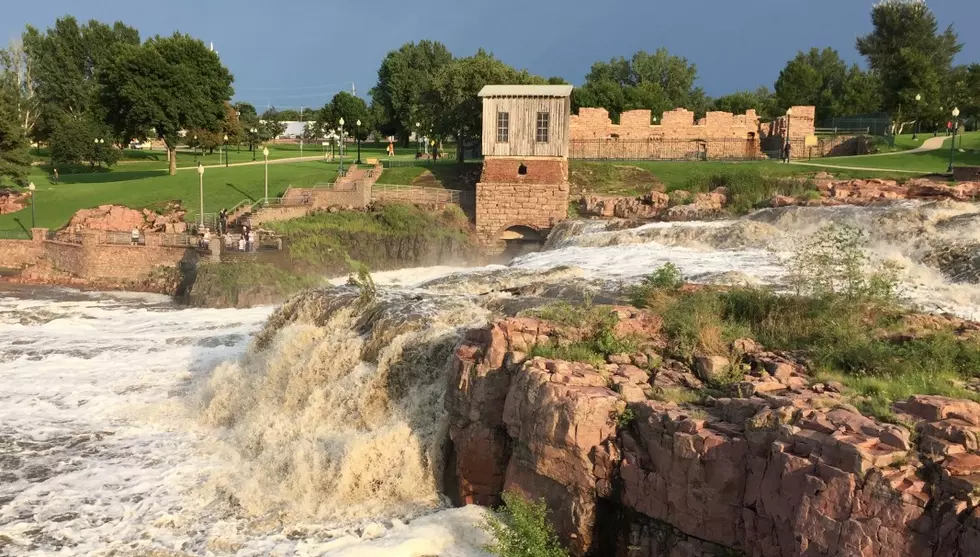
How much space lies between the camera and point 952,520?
5.27 meters

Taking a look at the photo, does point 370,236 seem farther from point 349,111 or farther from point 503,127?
point 349,111

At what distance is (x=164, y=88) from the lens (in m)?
41.4

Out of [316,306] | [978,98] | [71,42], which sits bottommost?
[316,306]

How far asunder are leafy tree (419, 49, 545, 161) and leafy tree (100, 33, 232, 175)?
13.1 metres

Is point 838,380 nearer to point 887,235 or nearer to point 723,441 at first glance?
point 723,441

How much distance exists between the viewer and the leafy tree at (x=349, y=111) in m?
67.6

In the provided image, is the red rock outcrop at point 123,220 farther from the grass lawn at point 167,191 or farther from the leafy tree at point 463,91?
the leafy tree at point 463,91

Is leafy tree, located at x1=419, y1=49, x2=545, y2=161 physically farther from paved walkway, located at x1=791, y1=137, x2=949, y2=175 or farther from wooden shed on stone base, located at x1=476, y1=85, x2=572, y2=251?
paved walkway, located at x1=791, y1=137, x2=949, y2=175

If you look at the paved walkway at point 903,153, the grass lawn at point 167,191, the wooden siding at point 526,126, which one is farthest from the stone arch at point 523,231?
the paved walkway at point 903,153

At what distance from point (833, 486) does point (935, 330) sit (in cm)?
497

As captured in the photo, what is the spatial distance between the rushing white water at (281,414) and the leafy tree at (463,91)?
69.6 ft

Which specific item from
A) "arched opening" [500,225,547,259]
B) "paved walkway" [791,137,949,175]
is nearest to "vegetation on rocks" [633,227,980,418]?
"arched opening" [500,225,547,259]

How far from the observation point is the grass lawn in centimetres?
3344

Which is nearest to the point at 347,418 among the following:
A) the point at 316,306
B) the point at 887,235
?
the point at 316,306
